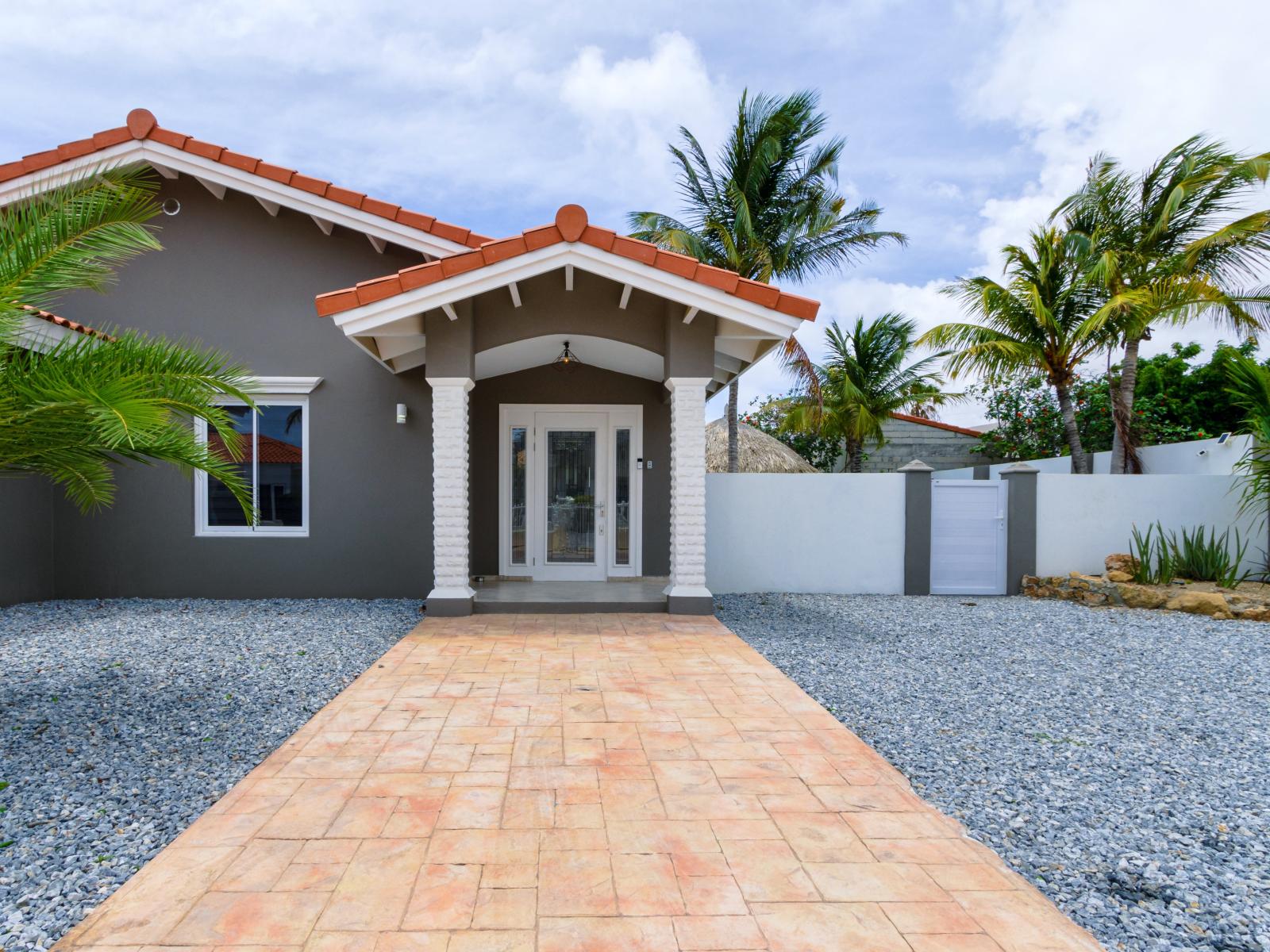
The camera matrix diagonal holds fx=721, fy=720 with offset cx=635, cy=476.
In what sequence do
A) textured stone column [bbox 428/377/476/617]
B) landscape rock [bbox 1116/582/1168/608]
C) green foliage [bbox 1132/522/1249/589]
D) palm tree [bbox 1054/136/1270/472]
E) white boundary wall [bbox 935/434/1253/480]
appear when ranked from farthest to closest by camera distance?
palm tree [bbox 1054/136/1270/472]
white boundary wall [bbox 935/434/1253/480]
green foliage [bbox 1132/522/1249/589]
landscape rock [bbox 1116/582/1168/608]
textured stone column [bbox 428/377/476/617]

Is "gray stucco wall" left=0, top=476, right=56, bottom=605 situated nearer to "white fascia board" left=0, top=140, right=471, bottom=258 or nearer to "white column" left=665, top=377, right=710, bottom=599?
"white fascia board" left=0, top=140, right=471, bottom=258

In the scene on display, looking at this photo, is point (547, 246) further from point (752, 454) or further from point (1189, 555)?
point (752, 454)

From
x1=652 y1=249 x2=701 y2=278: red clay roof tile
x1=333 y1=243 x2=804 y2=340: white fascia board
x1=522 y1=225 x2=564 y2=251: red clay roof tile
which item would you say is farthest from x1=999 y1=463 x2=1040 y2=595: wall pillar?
x1=522 y1=225 x2=564 y2=251: red clay roof tile

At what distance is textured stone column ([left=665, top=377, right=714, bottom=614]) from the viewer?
817 centimetres

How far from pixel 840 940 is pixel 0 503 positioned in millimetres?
10254

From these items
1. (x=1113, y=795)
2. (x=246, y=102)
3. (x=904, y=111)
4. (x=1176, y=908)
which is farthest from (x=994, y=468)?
(x=246, y=102)

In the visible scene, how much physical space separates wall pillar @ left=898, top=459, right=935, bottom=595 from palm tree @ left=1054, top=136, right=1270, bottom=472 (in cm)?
548

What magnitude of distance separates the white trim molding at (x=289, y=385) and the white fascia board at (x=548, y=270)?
2.23 meters

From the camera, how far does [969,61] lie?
12.8 meters

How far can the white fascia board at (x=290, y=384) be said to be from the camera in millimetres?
9367

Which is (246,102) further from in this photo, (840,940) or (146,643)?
(840,940)

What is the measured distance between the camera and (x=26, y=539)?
8953 millimetres

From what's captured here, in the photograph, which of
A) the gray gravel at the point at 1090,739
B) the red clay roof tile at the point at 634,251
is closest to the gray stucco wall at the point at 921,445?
the gray gravel at the point at 1090,739

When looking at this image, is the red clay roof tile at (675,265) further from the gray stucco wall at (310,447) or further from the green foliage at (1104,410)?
the green foliage at (1104,410)
